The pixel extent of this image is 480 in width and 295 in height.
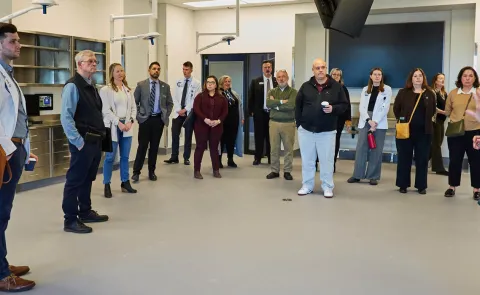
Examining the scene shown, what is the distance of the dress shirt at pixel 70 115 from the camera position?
404cm

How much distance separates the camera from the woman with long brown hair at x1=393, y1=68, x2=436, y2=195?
19.4 feet

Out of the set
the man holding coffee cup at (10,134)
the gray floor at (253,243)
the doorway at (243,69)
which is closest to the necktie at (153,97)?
the gray floor at (253,243)

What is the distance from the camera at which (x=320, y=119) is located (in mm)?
5703

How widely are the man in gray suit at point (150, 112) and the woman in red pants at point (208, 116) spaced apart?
0.48m

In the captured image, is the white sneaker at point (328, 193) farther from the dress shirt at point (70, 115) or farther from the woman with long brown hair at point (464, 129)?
the dress shirt at point (70, 115)

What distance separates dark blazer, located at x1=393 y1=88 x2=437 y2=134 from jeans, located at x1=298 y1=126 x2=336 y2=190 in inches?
35.6

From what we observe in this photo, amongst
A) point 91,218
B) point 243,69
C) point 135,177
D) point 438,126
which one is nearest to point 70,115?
point 91,218

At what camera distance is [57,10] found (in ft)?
23.3

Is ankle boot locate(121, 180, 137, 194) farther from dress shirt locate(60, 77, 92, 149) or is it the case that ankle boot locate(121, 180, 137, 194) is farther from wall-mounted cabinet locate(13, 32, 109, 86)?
dress shirt locate(60, 77, 92, 149)

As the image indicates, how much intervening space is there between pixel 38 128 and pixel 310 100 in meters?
3.22

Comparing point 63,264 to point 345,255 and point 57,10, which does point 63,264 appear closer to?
point 345,255

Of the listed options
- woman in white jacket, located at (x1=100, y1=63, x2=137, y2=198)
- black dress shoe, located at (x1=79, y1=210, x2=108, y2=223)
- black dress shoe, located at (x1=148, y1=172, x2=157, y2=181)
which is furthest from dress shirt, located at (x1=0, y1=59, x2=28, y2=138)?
black dress shoe, located at (x1=148, y1=172, x2=157, y2=181)

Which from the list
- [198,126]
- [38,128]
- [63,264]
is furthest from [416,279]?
[38,128]

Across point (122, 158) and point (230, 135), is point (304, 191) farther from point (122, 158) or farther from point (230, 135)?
point (230, 135)
